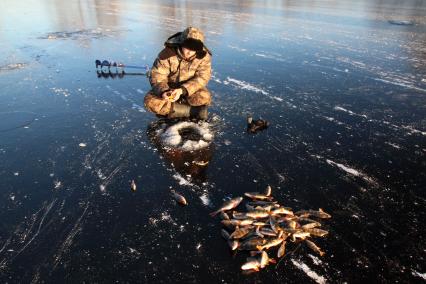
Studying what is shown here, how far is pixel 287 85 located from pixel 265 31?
28.3ft

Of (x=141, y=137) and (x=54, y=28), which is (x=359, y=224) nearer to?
(x=141, y=137)

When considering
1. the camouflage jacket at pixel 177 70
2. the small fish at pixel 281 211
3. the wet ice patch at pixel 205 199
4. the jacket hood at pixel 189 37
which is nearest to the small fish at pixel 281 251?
the small fish at pixel 281 211

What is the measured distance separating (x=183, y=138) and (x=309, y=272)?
337 cm

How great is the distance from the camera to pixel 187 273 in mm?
3354

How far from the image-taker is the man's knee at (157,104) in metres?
6.58

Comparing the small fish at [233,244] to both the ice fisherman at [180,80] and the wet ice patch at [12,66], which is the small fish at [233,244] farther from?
the wet ice patch at [12,66]

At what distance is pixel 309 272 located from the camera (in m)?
3.36

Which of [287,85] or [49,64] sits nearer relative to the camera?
[287,85]

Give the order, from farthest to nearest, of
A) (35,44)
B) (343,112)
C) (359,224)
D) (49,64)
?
1. (35,44)
2. (49,64)
3. (343,112)
4. (359,224)

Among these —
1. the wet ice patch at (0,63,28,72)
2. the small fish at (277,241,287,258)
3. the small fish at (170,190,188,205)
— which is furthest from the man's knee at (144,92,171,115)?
the wet ice patch at (0,63,28,72)

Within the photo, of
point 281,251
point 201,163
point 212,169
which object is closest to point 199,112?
point 201,163

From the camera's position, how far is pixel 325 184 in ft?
15.6

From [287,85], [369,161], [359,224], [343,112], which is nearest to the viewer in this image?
[359,224]

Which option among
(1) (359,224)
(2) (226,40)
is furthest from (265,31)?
(1) (359,224)
